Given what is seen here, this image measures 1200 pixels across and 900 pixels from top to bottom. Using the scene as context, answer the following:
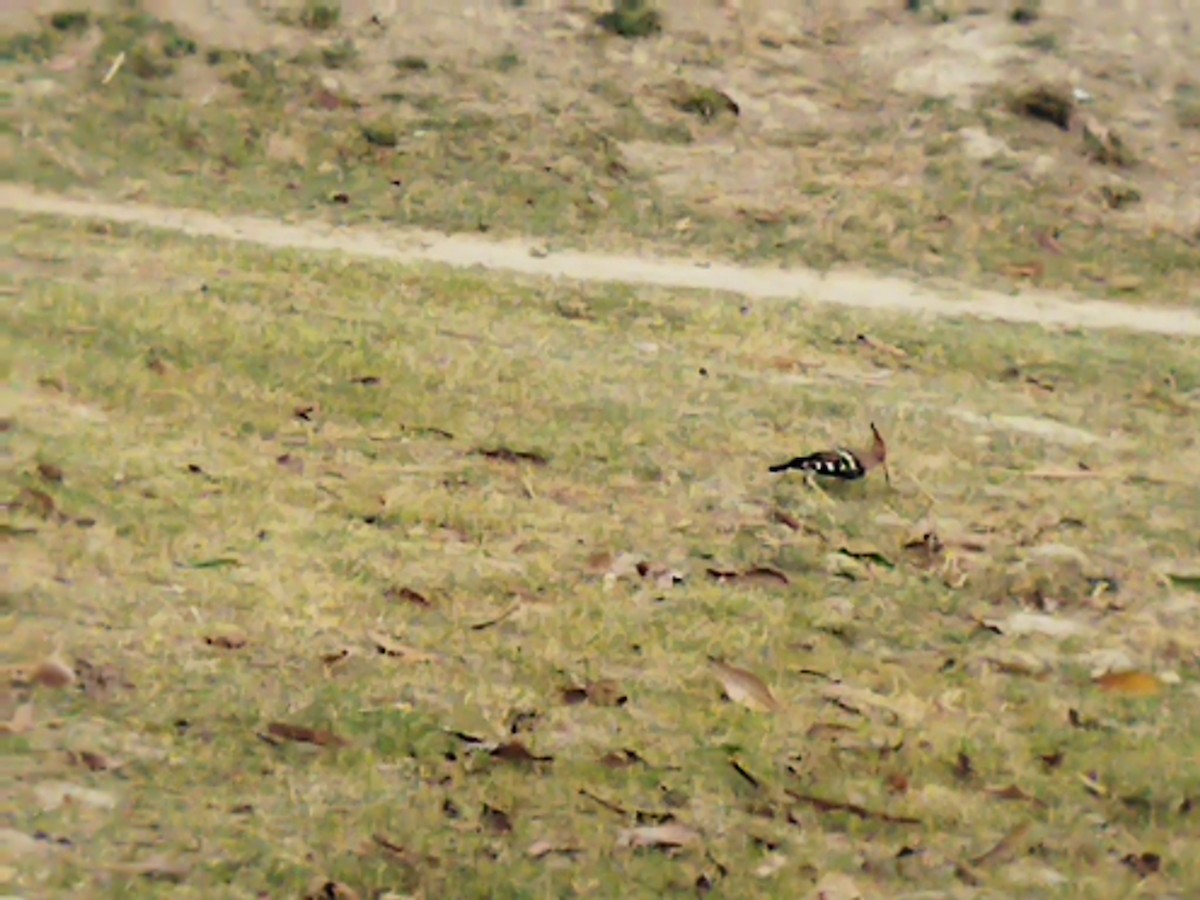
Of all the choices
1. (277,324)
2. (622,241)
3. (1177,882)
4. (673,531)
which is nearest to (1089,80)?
(622,241)

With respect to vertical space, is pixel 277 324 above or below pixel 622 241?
above

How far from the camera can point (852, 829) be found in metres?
3.70

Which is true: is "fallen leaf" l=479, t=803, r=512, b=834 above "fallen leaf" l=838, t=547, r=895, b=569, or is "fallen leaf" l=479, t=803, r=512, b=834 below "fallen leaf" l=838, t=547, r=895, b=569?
above

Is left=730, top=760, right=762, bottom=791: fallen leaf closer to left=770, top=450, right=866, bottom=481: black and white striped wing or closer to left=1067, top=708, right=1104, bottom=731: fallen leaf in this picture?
left=1067, top=708, right=1104, bottom=731: fallen leaf

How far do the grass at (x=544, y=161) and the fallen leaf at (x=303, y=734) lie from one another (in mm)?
5435

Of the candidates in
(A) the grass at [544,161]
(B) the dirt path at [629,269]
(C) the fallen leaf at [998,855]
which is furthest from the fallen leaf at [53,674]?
(A) the grass at [544,161]

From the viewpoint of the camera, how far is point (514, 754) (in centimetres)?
386

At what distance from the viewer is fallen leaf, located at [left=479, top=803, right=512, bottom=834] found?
A: 3.58 m

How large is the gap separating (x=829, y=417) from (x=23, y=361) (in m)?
2.74

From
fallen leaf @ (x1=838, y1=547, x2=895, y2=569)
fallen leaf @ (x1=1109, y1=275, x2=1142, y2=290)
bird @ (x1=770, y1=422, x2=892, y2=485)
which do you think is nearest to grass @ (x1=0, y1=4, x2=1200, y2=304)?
fallen leaf @ (x1=1109, y1=275, x2=1142, y2=290)

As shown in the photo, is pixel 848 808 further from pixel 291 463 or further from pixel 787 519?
pixel 291 463

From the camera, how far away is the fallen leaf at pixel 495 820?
11.8 feet

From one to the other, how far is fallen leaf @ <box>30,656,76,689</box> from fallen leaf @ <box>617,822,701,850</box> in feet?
4.14

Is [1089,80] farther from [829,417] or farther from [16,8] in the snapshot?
[16,8]
